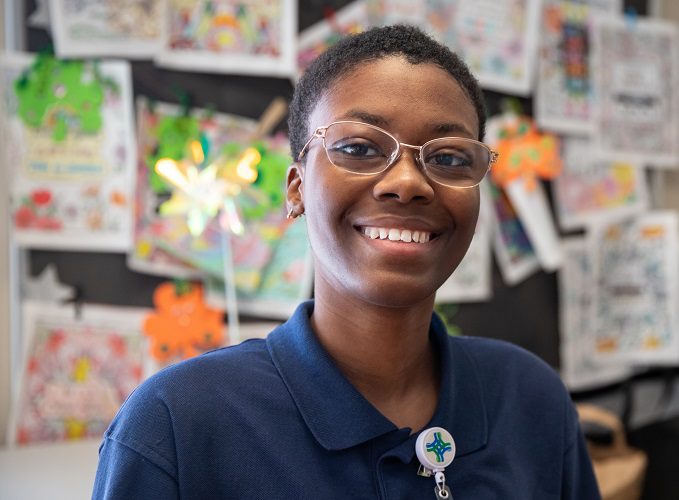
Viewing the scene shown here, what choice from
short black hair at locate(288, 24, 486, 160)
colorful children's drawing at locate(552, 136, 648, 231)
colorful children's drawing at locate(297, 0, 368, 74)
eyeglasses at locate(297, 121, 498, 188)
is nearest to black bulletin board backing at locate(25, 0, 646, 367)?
colorful children's drawing at locate(297, 0, 368, 74)

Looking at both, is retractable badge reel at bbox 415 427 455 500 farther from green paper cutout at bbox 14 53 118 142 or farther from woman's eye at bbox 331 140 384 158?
green paper cutout at bbox 14 53 118 142

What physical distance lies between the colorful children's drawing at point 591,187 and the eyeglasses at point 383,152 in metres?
1.33

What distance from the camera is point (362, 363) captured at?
0.75 metres

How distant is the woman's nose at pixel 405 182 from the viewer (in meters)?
0.67

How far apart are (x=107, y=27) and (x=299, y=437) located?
1116 mm

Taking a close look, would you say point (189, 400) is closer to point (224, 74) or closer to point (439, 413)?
point (439, 413)

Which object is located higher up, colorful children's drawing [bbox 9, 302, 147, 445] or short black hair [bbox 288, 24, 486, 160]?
short black hair [bbox 288, 24, 486, 160]

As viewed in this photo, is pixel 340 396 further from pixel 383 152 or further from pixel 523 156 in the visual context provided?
pixel 523 156

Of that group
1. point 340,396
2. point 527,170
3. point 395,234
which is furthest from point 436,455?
point 527,170

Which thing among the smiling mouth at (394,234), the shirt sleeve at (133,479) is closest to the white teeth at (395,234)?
the smiling mouth at (394,234)

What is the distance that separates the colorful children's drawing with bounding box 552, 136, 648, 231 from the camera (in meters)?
1.97

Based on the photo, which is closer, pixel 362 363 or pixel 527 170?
pixel 362 363

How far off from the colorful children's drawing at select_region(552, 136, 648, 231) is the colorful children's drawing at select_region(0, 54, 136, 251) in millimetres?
1127

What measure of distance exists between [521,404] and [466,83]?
36 cm
